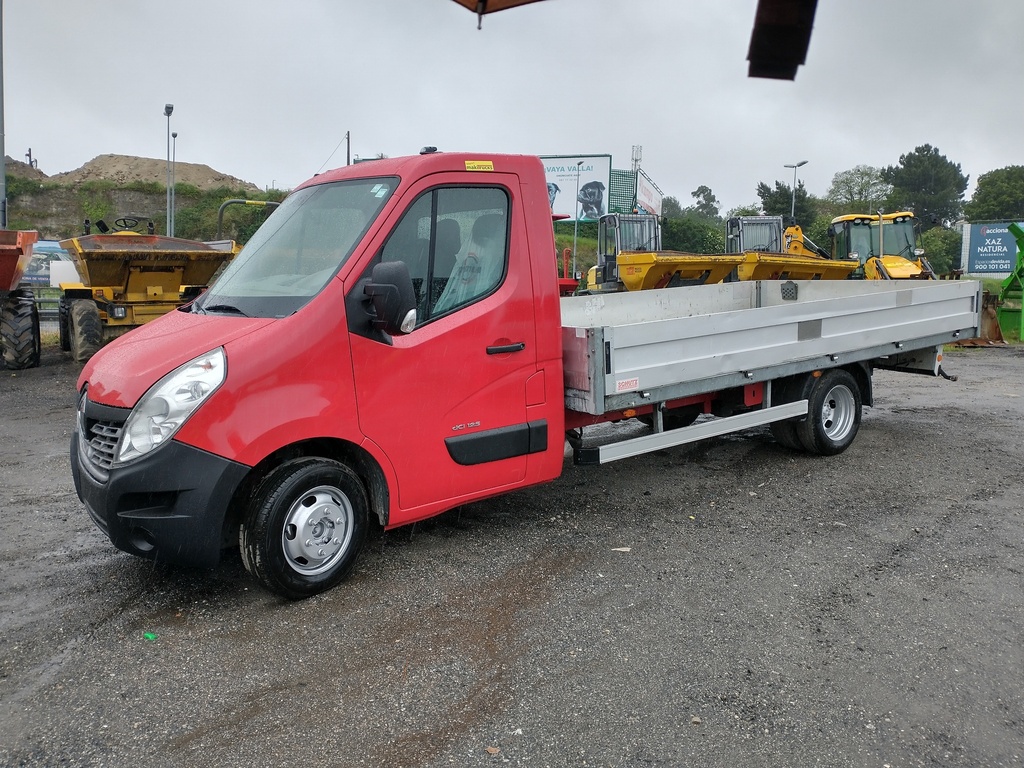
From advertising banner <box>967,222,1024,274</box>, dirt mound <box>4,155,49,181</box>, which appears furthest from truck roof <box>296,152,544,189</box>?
advertising banner <box>967,222,1024,274</box>

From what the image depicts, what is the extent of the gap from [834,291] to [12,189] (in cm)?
4772

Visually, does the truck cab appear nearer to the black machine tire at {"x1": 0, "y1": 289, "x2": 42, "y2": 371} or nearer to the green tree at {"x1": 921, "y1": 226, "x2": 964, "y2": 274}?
the black machine tire at {"x1": 0, "y1": 289, "x2": 42, "y2": 371}

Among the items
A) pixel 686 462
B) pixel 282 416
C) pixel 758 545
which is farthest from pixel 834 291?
pixel 282 416

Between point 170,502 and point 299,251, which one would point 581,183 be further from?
point 170,502

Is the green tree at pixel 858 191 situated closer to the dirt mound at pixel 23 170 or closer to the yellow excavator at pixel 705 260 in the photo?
the yellow excavator at pixel 705 260

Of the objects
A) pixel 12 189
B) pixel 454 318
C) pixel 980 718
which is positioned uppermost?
pixel 12 189

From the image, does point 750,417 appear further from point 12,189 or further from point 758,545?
point 12,189

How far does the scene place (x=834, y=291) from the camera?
27.1 ft

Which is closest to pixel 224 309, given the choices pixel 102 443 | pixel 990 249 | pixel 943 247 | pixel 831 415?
pixel 102 443

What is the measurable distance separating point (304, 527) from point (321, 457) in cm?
38

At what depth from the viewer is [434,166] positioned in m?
4.69

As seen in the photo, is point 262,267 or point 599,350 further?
point 599,350

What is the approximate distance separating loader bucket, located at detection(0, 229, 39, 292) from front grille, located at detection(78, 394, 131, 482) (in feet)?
31.9

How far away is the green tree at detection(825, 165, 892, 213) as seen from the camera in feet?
198
